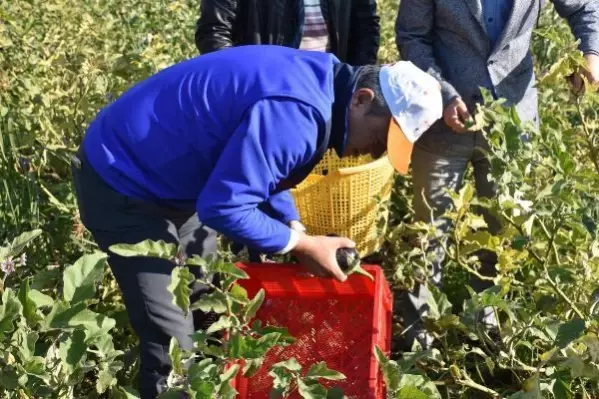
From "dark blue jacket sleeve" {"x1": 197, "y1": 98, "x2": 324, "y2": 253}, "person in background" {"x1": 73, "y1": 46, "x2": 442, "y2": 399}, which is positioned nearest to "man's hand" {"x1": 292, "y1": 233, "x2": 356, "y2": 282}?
"person in background" {"x1": 73, "y1": 46, "x2": 442, "y2": 399}

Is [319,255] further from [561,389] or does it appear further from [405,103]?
[561,389]

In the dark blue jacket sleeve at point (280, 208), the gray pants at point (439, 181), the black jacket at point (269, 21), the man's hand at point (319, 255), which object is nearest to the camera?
the man's hand at point (319, 255)

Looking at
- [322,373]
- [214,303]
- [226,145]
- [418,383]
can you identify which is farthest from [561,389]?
[226,145]

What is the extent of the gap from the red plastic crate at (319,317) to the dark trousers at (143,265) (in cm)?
31

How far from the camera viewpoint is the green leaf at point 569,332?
5.30ft

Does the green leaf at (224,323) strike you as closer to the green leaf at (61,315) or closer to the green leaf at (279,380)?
the green leaf at (279,380)

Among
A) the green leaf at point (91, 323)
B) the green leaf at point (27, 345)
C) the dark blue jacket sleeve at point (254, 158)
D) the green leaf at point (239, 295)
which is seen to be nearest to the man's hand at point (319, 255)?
the dark blue jacket sleeve at point (254, 158)

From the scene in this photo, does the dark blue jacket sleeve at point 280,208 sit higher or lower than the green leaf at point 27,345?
lower

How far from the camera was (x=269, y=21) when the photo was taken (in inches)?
102

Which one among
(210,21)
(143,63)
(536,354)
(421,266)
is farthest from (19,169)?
(536,354)

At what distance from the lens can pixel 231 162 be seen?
1678 millimetres

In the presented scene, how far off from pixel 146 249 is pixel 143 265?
15.1 inches

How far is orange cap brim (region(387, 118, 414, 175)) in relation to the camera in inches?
68.4

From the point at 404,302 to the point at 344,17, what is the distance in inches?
37.1
